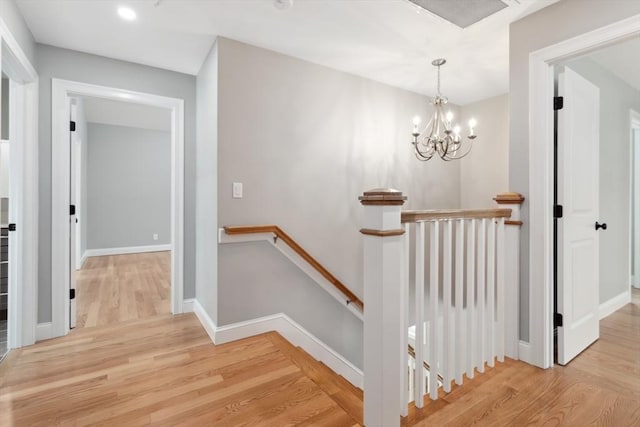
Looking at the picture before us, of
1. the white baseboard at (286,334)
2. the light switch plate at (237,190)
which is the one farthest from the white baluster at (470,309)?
the light switch plate at (237,190)

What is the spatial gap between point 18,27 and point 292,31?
180cm

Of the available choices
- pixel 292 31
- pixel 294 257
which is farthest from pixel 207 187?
pixel 292 31

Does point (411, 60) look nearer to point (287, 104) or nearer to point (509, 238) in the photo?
point (287, 104)

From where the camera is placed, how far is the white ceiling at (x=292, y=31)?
201cm

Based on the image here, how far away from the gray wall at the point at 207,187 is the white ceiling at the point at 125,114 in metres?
2.28

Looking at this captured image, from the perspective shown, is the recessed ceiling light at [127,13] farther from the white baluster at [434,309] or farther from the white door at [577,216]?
the white door at [577,216]

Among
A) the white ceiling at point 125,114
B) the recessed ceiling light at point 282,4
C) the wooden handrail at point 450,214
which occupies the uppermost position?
the white ceiling at point 125,114

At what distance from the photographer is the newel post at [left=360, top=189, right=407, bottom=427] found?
1.27m

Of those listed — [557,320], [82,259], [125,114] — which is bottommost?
[82,259]

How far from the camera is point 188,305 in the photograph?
3.02 meters

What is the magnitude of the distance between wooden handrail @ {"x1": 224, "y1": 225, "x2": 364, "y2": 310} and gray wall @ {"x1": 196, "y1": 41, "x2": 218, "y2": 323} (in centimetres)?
21

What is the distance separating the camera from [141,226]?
20.7 ft

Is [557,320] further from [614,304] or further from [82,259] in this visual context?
[82,259]

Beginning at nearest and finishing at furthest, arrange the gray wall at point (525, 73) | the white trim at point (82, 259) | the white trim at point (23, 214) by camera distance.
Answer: the gray wall at point (525, 73) < the white trim at point (23, 214) < the white trim at point (82, 259)
